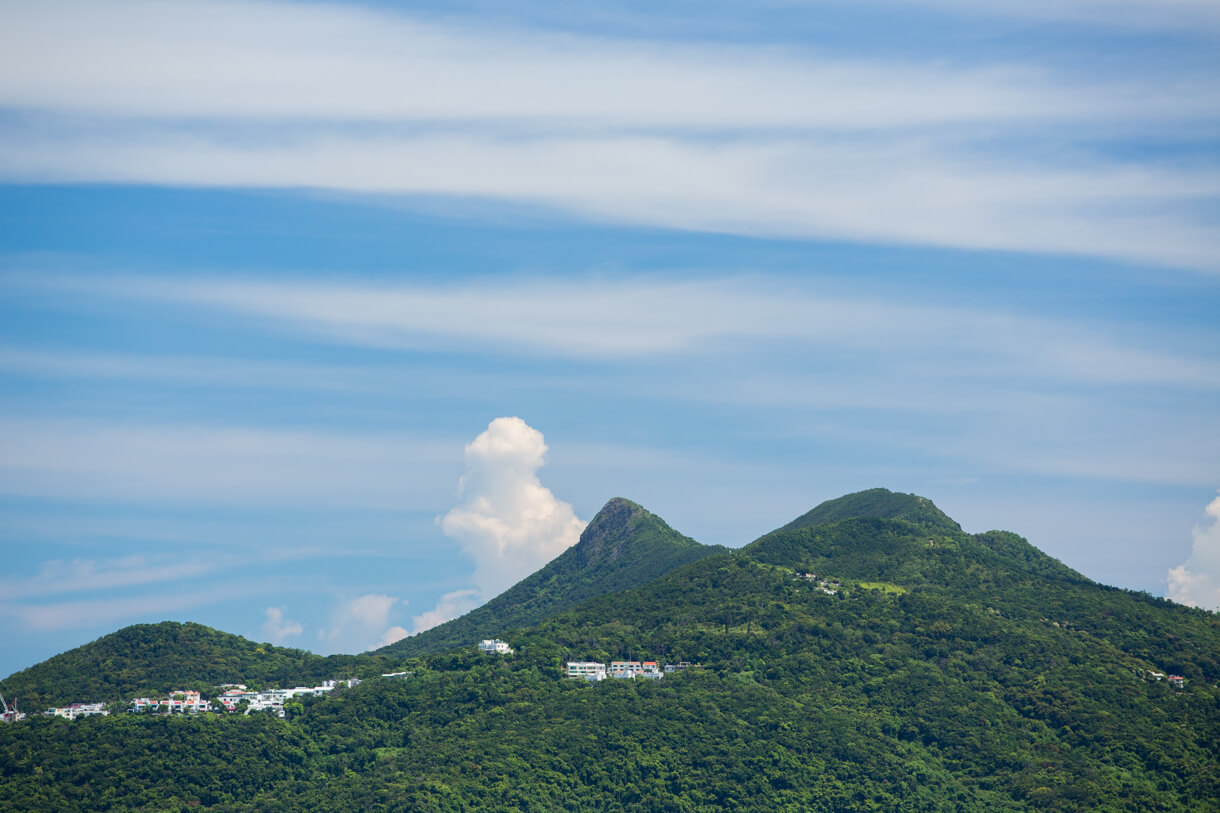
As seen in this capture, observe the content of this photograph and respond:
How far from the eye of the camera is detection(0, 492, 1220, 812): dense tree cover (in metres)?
89.9

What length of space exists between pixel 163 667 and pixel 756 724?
49.0 meters

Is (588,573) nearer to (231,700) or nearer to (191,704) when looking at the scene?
(231,700)

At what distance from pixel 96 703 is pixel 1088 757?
72484 millimetres

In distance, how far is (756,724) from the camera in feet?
323

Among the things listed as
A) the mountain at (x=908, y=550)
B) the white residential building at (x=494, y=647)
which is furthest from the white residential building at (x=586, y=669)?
the mountain at (x=908, y=550)

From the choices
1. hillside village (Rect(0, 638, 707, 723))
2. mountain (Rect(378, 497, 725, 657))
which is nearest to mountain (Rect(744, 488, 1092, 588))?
mountain (Rect(378, 497, 725, 657))

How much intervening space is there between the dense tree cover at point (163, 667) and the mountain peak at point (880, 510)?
174ft

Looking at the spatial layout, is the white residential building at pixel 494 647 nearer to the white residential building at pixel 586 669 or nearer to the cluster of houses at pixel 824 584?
the white residential building at pixel 586 669

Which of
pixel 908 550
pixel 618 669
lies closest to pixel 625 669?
pixel 618 669

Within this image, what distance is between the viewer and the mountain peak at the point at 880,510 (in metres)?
138

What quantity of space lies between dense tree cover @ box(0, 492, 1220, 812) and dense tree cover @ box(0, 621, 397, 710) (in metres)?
9.56

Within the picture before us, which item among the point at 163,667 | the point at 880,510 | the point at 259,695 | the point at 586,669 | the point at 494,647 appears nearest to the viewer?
the point at 259,695

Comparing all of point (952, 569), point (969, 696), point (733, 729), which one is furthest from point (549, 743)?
point (952, 569)

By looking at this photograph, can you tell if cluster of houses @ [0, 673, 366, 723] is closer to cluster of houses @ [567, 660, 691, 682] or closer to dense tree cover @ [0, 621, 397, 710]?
dense tree cover @ [0, 621, 397, 710]
